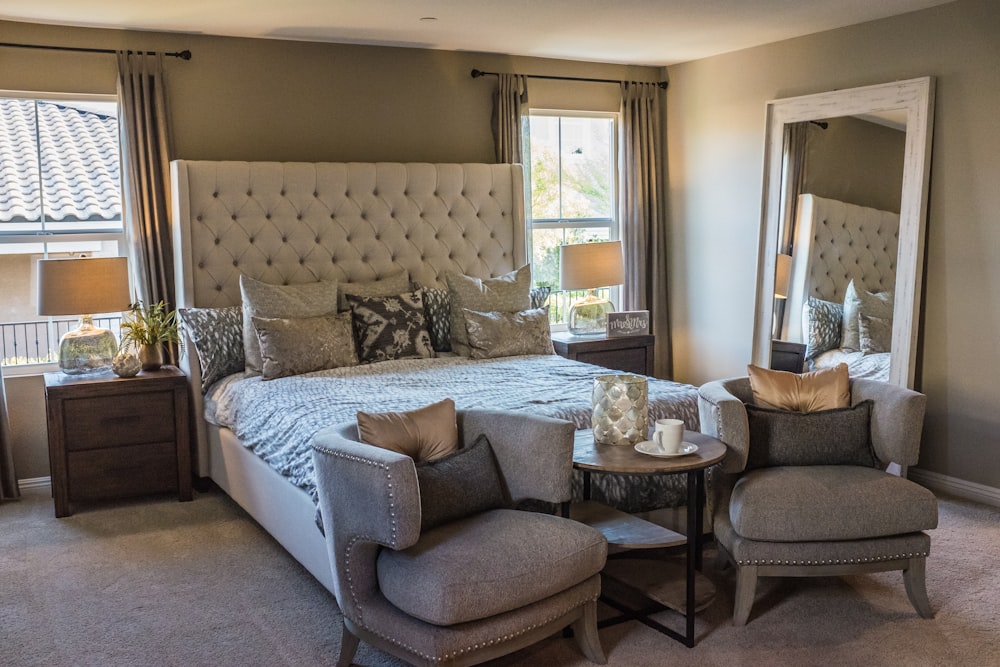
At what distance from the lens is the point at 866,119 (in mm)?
4914

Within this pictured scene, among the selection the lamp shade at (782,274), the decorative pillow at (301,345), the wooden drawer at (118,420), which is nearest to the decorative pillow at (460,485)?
Answer: the decorative pillow at (301,345)

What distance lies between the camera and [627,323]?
5.73 meters

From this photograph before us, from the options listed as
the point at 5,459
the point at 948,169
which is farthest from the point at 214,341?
the point at 948,169

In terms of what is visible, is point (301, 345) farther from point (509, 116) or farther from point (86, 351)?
point (509, 116)

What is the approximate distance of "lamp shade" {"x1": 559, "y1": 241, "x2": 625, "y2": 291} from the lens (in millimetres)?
5652

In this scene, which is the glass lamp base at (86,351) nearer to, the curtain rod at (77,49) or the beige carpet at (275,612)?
the beige carpet at (275,612)

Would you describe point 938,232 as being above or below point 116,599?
above

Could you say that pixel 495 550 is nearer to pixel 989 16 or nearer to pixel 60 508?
pixel 60 508

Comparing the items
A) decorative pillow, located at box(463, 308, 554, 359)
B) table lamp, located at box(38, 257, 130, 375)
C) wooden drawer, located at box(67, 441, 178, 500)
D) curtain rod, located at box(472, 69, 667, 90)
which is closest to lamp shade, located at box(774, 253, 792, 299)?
decorative pillow, located at box(463, 308, 554, 359)

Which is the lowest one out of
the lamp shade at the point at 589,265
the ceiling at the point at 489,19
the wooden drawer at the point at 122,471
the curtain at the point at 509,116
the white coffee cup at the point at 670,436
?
the wooden drawer at the point at 122,471

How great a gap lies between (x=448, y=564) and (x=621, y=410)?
0.93m

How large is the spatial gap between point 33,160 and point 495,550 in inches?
139

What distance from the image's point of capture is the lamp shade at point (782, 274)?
546 centimetres

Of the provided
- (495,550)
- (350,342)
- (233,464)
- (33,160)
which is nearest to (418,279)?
(350,342)
